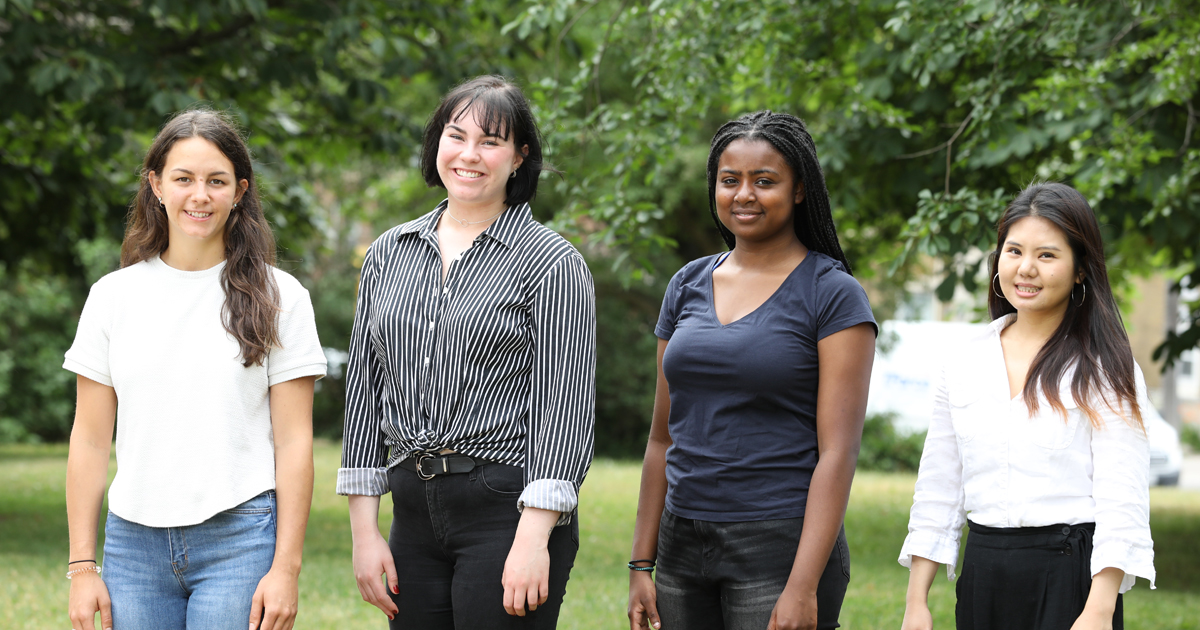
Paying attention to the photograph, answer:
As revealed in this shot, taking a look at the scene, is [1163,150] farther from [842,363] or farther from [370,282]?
[370,282]

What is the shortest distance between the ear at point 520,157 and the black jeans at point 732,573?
97 cm

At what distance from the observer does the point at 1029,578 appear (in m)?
2.43

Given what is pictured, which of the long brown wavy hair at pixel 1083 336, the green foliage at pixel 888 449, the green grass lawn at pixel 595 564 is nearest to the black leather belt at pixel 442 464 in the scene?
the long brown wavy hair at pixel 1083 336

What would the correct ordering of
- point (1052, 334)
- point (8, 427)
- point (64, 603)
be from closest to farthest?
point (1052, 334), point (64, 603), point (8, 427)

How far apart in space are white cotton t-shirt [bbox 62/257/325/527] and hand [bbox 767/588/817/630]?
3.98ft


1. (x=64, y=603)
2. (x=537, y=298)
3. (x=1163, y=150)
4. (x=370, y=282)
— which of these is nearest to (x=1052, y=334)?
(x=537, y=298)

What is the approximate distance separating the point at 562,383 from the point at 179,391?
2.89 ft

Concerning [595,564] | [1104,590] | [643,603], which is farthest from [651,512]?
[595,564]

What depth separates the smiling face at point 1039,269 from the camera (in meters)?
2.54

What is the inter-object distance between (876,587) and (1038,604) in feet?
16.9

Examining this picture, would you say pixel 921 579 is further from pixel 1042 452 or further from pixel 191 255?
pixel 191 255

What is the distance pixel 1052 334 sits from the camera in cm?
257

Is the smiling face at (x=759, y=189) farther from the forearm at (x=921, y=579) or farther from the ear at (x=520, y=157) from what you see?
the forearm at (x=921, y=579)

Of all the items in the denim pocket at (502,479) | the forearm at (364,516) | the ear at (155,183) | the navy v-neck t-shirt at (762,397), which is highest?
the ear at (155,183)
